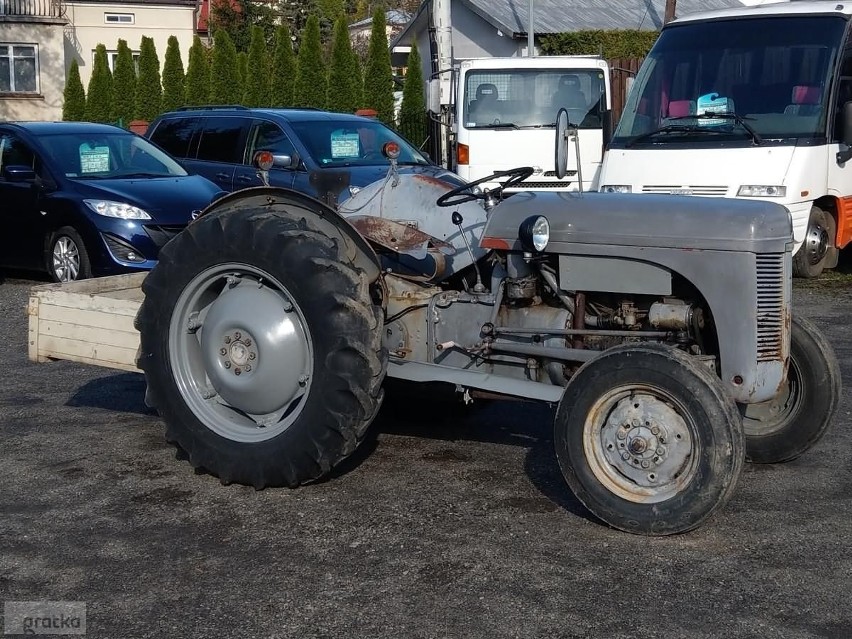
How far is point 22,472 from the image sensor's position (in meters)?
5.73

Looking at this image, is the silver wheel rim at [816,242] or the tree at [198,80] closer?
the silver wheel rim at [816,242]

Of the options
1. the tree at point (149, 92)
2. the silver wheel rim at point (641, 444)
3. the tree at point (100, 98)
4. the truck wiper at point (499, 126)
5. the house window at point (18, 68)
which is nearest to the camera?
the silver wheel rim at point (641, 444)

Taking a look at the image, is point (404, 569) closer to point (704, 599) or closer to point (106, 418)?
point (704, 599)

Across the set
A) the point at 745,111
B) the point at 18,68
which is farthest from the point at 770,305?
the point at 18,68

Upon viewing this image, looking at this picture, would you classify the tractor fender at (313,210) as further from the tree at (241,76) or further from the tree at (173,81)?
the tree at (173,81)

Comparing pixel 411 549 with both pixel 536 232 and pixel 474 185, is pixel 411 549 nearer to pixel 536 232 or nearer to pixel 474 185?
pixel 536 232

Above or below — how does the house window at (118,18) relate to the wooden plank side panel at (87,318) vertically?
above

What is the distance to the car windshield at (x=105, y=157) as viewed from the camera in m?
11.9

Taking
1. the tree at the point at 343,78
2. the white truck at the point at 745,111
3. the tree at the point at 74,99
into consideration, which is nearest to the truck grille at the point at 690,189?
the white truck at the point at 745,111

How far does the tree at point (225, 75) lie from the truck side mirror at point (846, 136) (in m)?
24.1

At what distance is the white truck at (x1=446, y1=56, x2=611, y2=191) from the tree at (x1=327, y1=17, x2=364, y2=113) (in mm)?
13327

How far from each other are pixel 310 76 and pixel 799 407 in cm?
2588

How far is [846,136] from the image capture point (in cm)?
1104

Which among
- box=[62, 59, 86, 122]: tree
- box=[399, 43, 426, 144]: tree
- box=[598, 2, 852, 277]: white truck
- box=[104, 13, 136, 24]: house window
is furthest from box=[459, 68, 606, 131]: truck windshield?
box=[104, 13, 136, 24]: house window
